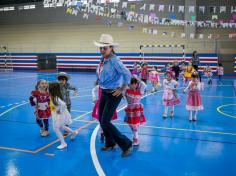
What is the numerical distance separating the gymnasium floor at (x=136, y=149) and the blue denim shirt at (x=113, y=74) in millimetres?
1342

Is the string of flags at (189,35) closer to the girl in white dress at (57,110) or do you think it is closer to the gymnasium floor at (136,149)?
the gymnasium floor at (136,149)

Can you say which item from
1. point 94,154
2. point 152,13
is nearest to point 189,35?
point 152,13

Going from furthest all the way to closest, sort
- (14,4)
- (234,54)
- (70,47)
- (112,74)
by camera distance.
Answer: (14,4)
(70,47)
(234,54)
(112,74)

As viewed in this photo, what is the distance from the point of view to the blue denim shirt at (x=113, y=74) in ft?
14.8

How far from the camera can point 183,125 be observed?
6.99 metres

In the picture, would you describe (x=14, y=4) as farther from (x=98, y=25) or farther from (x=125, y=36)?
(x=125, y=36)

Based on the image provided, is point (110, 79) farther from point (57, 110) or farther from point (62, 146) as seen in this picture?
point (62, 146)

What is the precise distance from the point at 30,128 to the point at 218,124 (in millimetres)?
4882

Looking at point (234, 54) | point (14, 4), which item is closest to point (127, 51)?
point (234, 54)

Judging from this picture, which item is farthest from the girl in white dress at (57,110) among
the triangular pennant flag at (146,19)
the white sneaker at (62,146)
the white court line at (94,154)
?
the triangular pennant flag at (146,19)

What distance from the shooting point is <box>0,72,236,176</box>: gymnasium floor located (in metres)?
4.34

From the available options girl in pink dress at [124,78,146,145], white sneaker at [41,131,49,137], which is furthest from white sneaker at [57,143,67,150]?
girl in pink dress at [124,78,146,145]

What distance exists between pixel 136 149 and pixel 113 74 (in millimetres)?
1644

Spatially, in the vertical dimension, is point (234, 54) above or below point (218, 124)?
above
